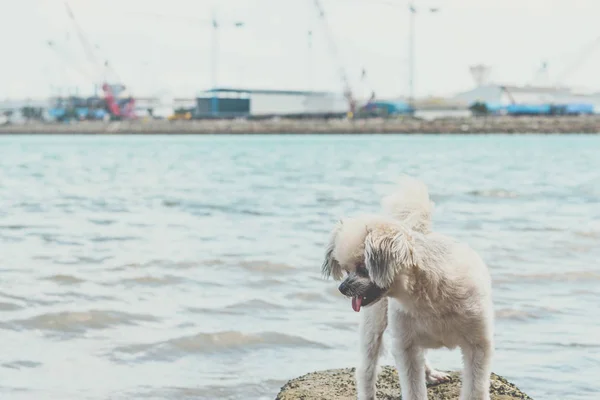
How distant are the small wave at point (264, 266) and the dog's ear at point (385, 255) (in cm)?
636

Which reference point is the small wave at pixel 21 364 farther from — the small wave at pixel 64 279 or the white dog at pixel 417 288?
the white dog at pixel 417 288

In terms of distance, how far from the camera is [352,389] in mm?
4723

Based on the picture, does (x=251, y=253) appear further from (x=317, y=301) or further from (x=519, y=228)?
(x=519, y=228)

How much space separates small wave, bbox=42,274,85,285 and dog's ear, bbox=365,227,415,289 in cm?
636

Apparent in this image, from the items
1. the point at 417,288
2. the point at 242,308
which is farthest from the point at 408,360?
the point at 242,308

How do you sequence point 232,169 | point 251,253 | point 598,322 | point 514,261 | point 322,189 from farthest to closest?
point 232,169 → point 322,189 → point 251,253 → point 514,261 → point 598,322

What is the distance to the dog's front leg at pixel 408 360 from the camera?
4066mm

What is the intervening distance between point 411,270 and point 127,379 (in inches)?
116

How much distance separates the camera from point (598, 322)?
7328mm

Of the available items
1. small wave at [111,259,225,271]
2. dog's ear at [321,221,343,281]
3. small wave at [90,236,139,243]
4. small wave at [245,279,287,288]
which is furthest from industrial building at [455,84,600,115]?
dog's ear at [321,221,343,281]

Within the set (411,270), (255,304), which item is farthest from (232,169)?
(411,270)

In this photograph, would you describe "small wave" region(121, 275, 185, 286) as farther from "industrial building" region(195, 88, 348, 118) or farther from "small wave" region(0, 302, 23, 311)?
"industrial building" region(195, 88, 348, 118)

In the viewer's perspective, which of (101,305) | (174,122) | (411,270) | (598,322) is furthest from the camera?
(174,122)

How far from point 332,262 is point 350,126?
111m
